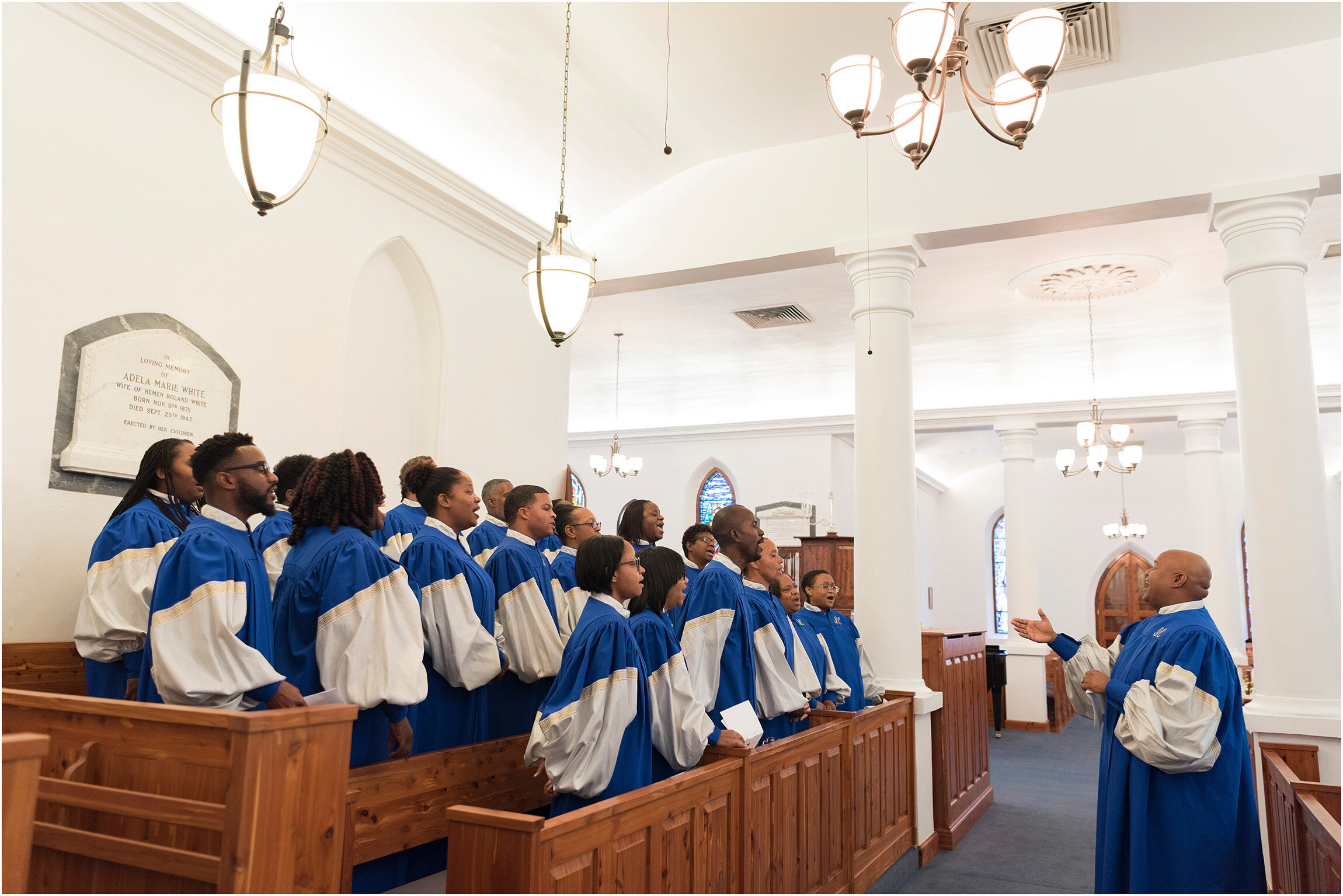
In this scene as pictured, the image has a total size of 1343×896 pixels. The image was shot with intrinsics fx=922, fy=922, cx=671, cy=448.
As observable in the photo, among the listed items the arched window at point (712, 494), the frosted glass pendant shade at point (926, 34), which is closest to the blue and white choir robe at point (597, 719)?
the frosted glass pendant shade at point (926, 34)

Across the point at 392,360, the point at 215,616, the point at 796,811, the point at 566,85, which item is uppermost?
the point at 566,85

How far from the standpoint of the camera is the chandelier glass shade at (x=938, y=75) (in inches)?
124

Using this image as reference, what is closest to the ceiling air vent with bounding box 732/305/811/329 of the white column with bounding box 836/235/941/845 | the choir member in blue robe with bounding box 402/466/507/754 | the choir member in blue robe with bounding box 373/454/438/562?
the white column with bounding box 836/235/941/845

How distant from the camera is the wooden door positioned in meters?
18.1

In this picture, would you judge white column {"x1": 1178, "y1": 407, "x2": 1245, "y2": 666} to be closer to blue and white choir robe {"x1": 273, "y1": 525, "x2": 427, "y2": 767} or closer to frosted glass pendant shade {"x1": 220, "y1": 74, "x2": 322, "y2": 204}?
blue and white choir robe {"x1": 273, "y1": 525, "x2": 427, "y2": 767}

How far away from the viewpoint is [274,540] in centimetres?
401

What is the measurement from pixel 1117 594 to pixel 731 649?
53.8 ft

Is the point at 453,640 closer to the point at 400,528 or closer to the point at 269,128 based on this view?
the point at 400,528

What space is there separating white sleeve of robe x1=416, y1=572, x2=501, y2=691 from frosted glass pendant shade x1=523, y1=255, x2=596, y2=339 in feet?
4.06

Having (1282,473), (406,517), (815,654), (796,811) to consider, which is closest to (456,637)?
(406,517)

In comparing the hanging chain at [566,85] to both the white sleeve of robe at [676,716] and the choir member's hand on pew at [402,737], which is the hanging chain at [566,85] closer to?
the white sleeve of robe at [676,716]

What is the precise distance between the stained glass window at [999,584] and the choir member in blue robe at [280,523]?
57.8 feet

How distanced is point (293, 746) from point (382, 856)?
108 centimetres

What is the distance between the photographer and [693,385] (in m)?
13.8
